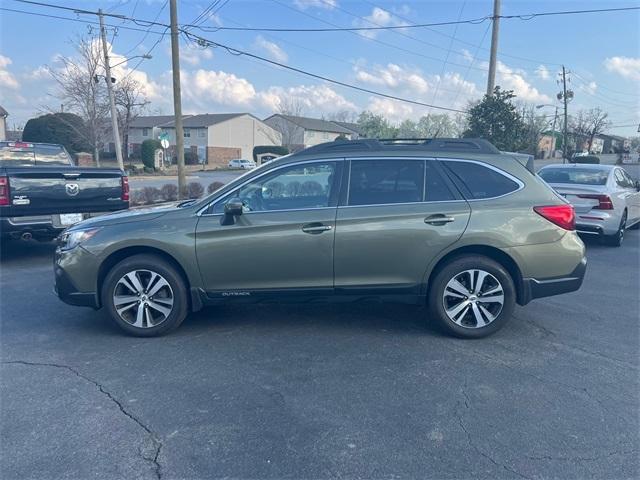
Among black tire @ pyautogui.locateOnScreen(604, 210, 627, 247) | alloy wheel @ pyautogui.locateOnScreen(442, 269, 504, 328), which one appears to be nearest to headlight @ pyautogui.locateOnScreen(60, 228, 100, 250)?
alloy wheel @ pyautogui.locateOnScreen(442, 269, 504, 328)

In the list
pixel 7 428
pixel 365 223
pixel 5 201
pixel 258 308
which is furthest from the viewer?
pixel 5 201

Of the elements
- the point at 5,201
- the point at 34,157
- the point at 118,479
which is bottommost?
the point at 118,479

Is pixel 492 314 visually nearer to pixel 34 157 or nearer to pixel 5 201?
pixel 5 201

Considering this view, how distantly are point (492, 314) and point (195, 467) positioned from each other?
2.93m

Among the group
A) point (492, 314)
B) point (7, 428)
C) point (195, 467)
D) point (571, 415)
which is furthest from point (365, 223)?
point (7, 428)

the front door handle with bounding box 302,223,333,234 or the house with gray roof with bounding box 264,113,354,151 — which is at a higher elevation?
the house with gray roof with bounding box 264,113,354,151

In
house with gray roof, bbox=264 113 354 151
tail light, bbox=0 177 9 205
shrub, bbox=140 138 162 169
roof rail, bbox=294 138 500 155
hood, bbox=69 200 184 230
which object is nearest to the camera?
hood, bbox=69 200 184 230

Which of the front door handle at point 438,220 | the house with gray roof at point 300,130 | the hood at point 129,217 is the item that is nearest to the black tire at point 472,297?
the front door handle at point 438,220

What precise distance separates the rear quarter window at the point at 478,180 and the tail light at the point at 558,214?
0.31 m

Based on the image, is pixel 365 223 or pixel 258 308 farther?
pixel 258 308

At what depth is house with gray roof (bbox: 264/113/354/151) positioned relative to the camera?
214 ft

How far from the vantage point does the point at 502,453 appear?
9.14 feet

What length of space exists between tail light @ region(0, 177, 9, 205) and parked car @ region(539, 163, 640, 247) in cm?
895

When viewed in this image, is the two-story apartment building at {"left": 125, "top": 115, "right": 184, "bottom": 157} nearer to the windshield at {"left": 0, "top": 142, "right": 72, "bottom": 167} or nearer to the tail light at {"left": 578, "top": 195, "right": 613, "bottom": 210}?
the windshield at {"left": 0, "top": 142, "right": 72, "bottom": 167}
